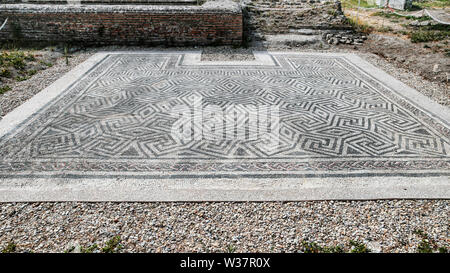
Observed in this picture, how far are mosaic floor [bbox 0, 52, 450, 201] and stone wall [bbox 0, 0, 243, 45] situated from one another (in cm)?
232

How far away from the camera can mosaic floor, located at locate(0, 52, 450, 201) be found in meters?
2.95

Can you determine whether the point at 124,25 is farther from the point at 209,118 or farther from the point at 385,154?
the point at 385,154

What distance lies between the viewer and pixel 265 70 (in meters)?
6.15

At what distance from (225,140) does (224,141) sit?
0.02 meters

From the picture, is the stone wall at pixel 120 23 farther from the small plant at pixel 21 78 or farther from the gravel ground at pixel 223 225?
the gravel ground at pixel 223 225

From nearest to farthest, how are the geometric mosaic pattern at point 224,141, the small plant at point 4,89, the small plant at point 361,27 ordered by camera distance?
the geometric mosaic pattern at point 224,141 < the small plant at point 4,89 < the small plant at point 361,27

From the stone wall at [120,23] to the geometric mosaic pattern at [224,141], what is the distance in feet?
8.01

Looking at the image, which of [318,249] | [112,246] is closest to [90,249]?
[112,246]

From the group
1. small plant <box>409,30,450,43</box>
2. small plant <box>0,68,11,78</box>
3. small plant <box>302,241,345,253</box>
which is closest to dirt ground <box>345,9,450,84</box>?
small plant <box>409,30,450,43</box>

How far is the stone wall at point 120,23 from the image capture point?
748 cm

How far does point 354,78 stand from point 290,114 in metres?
2.36

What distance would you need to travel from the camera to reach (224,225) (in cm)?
230

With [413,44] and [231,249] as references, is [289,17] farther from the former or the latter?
[231,249]

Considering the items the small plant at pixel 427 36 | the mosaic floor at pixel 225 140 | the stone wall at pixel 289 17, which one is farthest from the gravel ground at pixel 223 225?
the stone wall at pixel 289 17
